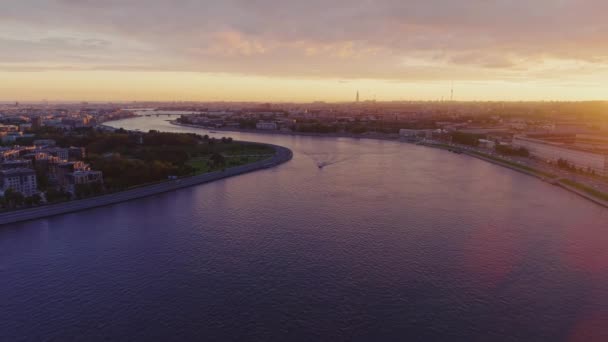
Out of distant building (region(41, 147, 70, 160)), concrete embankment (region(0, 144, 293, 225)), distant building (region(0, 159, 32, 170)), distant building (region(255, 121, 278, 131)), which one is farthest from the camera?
distant building (region(255, 121, 278, 131))

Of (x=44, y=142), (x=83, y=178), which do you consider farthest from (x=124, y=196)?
(x=44, y=142)

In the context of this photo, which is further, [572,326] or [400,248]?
[400,248]

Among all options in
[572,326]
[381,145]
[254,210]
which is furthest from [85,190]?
[381,145]

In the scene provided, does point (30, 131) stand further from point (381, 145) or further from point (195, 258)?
point (195, 258)

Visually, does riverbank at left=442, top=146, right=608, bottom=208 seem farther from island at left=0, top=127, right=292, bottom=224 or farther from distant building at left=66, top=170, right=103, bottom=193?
distant building at left=66, top=170, right=103, bottom=193

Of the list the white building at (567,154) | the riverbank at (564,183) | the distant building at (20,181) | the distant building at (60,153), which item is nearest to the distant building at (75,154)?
the distant building at (60,153)

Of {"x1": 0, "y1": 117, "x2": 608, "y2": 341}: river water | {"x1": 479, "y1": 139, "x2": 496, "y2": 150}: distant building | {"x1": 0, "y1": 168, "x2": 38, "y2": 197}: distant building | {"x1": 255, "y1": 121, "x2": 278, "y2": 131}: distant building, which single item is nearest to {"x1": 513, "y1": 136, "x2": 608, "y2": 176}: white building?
{"x1": 479, "y1": 139, "x2": 496, "y2": 150}: distant building
